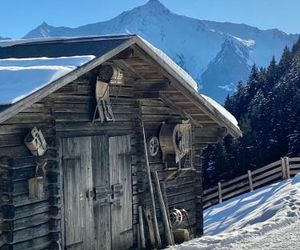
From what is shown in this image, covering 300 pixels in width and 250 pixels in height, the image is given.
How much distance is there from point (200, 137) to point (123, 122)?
10.0ft

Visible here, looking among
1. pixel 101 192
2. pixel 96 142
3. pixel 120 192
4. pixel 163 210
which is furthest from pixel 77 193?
pixel 163 210

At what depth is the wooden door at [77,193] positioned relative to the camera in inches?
422

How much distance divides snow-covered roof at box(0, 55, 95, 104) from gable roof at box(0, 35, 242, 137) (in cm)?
8

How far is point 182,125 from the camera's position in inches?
532

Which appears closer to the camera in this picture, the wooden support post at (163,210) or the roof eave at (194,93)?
the roof eave at (194,93)

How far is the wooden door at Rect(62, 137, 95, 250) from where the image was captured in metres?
10.7

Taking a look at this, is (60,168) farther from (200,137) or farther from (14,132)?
(200,137)

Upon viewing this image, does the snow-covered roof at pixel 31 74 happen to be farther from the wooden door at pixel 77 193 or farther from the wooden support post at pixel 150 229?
the wooden support post at pixel 150 229

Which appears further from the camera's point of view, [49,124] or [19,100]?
[49,124]

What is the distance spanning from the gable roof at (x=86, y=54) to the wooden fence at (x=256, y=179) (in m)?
13.5

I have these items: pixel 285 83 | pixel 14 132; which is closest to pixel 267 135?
pixel 285 83

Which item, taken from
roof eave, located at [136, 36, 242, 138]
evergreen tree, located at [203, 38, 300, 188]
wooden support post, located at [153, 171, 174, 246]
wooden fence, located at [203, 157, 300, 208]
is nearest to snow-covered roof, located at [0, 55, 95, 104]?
roof eave, located at [136, 36, 242, 138]

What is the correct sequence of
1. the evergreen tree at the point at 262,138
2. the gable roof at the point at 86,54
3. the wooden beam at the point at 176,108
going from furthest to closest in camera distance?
the evergreen tree at the point at 262,138, the wooden beam at the point at 176,108, the gable roof at the point at 86,54

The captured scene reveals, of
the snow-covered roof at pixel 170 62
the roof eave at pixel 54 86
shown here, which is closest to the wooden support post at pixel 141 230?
the snow-covered roof at pixel 170 62
